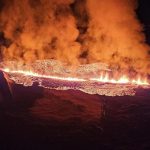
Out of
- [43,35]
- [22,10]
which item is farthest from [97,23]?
[22,10]

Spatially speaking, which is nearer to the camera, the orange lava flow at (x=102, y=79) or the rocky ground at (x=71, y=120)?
the rocky ground at (x=71, y=120)

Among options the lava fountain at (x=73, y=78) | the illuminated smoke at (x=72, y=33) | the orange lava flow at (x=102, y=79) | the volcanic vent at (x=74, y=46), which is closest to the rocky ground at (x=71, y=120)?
the lava fountain at (x=73, y=78)

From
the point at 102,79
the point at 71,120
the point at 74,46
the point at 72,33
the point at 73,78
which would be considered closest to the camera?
the point at 71,120

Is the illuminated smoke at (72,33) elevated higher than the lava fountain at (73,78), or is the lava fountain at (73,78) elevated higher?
the illuminated smoke at (72,33)

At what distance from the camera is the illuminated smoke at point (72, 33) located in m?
14.8

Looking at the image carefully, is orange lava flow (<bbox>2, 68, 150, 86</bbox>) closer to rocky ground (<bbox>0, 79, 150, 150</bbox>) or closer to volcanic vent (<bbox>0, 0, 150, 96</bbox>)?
volcanic vent (<bbox>0, 0, 150, 96</bbox>)

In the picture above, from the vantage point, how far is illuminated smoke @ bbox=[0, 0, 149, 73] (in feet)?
48.4

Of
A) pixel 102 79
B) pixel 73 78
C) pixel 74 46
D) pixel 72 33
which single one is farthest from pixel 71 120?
pixel 72 33

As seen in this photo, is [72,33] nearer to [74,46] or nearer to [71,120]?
[74,46]

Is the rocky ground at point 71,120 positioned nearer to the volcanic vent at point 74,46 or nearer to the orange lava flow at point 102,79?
the volcanic vent at point 74,46

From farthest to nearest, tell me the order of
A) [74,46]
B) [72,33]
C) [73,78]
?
[72,33]
[74,46]
[73,78]

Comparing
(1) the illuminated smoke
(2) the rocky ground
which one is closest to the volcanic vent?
(1) the illuminated smoke

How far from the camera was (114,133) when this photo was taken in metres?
8.25

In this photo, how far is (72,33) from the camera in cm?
1614
